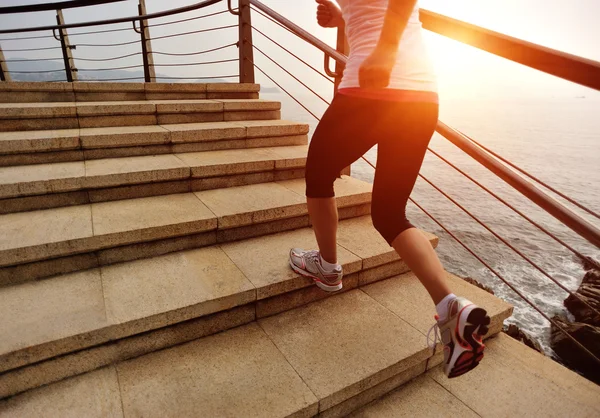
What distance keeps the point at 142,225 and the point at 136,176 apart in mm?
567

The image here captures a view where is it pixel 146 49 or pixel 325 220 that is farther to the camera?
pixel 146 49

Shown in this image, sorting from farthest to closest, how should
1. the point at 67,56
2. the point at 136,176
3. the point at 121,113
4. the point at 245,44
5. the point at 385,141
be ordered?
the point at 67,56 < the point at 245,44 < the point at 121,113 < the point at 136,176 < the point at 385,141

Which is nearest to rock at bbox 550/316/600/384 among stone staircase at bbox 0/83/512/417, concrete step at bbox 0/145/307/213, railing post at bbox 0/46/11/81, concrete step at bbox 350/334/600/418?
concrete step at bbox 350/334/600/418

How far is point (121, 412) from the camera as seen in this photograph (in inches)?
53.3

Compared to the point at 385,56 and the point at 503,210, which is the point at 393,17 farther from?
the point at 503,210

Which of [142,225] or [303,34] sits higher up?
[303,34]

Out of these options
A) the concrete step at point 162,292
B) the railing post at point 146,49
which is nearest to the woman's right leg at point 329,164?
the concrete step at point 162,292

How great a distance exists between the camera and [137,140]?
2867 mm

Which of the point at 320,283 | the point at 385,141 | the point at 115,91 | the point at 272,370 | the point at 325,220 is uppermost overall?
the point at 115,91

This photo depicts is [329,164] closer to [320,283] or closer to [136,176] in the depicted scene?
[320,283]

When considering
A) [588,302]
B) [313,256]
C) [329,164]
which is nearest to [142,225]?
[313,256]

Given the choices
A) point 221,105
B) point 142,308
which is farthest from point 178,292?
point 221,105

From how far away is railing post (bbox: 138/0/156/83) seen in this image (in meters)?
5.03

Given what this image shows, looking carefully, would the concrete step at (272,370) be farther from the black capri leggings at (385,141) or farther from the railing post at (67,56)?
the railing post at (67,56)
